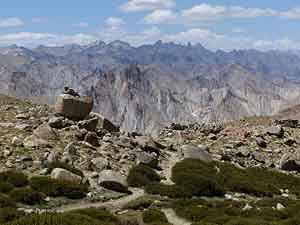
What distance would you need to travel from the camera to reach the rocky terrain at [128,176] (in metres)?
25.3

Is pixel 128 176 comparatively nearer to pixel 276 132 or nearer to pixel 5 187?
pixel 5 187

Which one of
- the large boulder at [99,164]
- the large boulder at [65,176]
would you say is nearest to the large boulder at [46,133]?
the large boulder at [99,164]

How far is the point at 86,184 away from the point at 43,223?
11.5 meters

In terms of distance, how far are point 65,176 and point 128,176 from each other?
4845mm

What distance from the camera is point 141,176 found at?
33.4 m

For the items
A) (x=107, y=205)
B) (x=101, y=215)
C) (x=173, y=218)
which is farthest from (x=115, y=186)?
(x=101, y=215)

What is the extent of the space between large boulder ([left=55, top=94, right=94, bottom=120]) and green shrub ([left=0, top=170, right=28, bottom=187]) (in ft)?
47.9

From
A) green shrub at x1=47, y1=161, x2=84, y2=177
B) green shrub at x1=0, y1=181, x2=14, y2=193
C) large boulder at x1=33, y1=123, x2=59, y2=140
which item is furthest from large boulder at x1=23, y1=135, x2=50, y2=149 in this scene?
green shrub at x1=0, y1=181, x2=14, y2=193

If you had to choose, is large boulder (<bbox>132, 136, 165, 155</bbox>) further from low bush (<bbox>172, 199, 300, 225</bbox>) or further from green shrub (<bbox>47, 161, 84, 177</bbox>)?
low bush (<bbox>172, 199, 300, 225</bbox>)

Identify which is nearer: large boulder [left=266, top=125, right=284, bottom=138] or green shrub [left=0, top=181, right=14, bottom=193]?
green shrub [left=0, top=181, right=14, bottom=193]

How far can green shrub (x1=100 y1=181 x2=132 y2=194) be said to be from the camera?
101 ft

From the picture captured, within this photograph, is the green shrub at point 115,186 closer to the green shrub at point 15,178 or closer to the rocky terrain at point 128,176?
the rocky terrain at point 128,176

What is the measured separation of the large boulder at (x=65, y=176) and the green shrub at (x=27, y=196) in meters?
2.83

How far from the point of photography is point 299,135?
2330 inches
